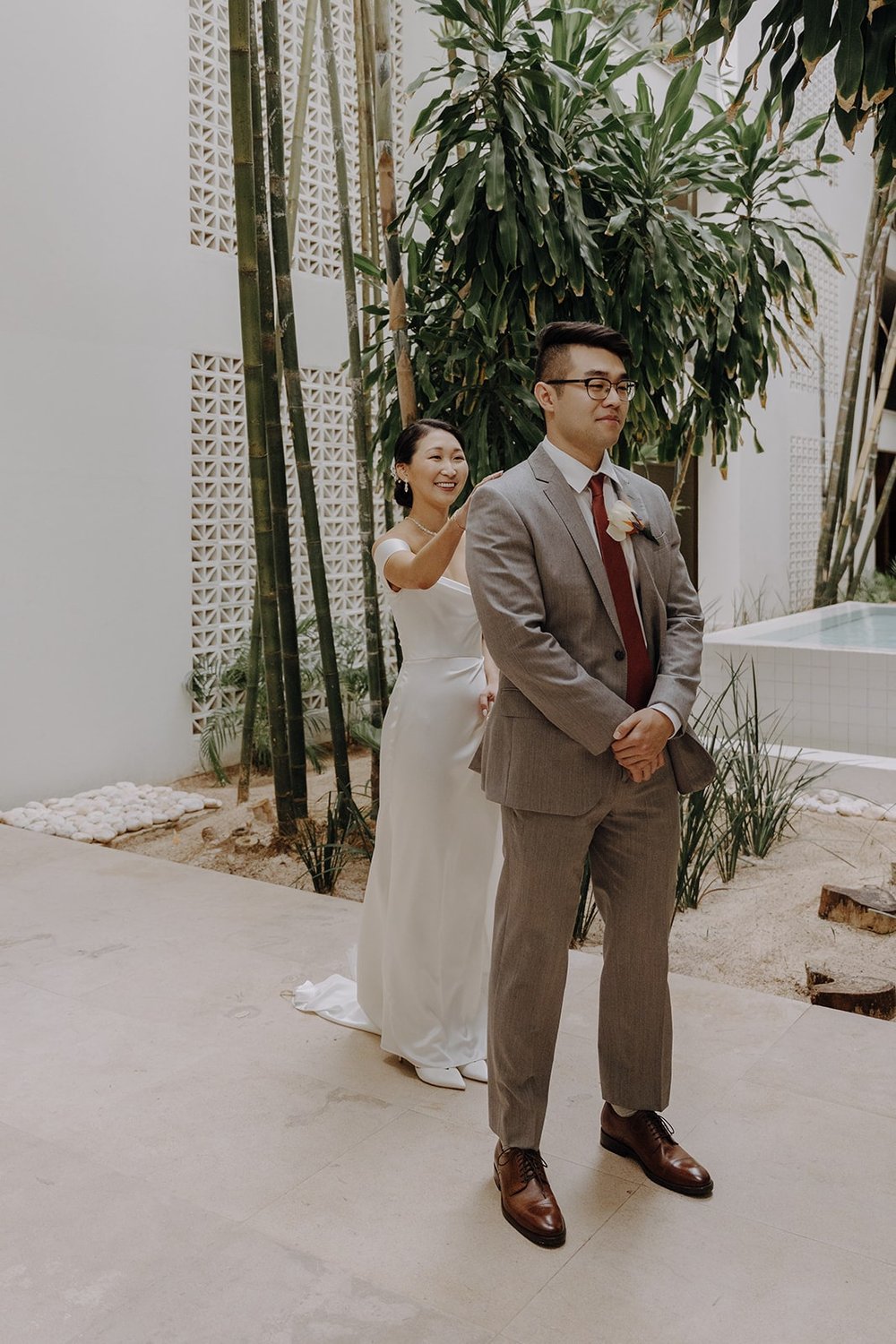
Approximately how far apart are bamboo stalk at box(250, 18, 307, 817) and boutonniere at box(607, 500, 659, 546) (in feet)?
8.34

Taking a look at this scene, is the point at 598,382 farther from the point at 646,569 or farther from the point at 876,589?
the point at 876,589

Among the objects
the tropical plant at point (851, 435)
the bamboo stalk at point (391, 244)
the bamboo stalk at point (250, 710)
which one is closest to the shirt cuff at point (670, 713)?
the bamboo stalk at point (391, 244)

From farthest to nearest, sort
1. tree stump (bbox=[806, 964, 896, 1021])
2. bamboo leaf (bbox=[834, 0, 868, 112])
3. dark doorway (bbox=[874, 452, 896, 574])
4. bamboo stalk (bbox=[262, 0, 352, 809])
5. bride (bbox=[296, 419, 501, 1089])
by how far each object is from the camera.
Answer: dark doorway (bbox=[874, 452, 896, 574]) < bamboo stalk (bbox=[262, 0, 352, 809]) < tree stump (bbox=[806, 964, 896, 1021]) < bride (bbox=[296, 419, 501, 1089]) < bamboo leaf (bbox=[834, 0, 868, 112])

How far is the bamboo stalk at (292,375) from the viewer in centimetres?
435

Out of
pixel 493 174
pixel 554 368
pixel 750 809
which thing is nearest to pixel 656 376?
pixel 493 174

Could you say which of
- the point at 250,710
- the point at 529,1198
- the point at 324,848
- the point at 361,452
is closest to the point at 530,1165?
the point at 529,1198

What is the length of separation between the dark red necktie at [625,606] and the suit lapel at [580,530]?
19mm

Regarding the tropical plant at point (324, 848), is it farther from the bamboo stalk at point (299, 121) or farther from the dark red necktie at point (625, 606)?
the bamboo stalk at point (299, 121)

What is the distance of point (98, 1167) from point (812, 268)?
476 inches

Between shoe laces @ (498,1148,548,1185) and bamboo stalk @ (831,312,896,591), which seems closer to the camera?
shoe laces @ (498,1148,548,1185)

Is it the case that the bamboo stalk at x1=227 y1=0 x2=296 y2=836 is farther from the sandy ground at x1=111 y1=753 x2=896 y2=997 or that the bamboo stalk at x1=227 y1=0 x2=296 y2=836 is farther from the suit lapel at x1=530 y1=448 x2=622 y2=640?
the suit lapel at x1=530 y1=448 x2=622 y2=640

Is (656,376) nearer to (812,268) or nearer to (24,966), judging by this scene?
(24,966)

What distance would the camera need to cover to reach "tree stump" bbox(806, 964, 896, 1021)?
3.06m

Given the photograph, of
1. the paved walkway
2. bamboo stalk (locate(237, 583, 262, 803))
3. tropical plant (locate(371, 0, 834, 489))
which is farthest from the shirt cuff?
bamboo stalk (locate(237, 583, 262, 803))
